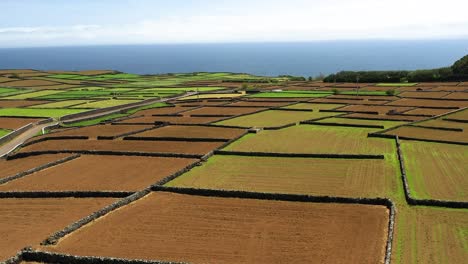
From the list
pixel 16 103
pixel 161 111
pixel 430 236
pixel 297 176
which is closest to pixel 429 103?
pixel 161 111

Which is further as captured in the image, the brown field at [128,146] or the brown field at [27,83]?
the brown field at [27,83]

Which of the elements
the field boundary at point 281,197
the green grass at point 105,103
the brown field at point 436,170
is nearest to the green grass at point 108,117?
the green grass at point 105,103

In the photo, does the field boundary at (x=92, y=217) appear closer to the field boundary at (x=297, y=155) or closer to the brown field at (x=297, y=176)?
the brown field at (x=297, y=176)

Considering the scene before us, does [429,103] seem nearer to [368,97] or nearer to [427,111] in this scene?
[427,111]

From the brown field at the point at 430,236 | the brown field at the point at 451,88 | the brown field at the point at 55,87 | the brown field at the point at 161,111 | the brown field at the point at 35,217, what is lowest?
the brown field at the point at 35,217

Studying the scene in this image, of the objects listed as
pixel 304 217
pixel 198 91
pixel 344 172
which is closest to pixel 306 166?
pixel 344 172

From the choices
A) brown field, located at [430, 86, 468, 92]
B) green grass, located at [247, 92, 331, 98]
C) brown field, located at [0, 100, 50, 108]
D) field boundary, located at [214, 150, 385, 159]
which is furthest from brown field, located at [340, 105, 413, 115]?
brown field, located at [0, 100, 50, 108]

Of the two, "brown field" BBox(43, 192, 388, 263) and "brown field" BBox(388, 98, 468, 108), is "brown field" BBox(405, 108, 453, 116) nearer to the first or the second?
"brown field" BBox(388, 98, 468, 108)

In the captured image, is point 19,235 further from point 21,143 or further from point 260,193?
point 21,143
